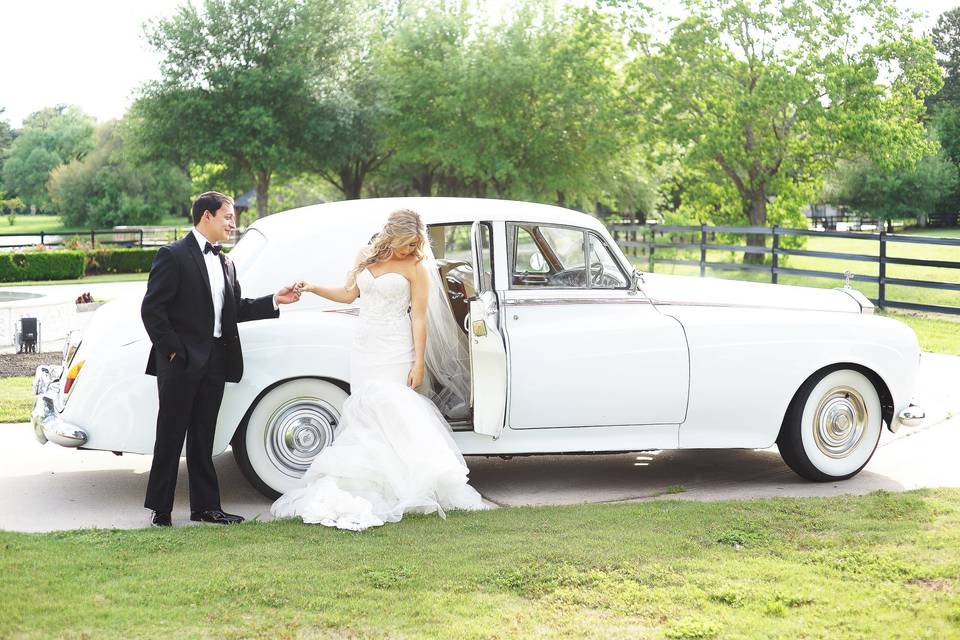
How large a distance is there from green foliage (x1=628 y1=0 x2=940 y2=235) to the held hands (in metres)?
24.4

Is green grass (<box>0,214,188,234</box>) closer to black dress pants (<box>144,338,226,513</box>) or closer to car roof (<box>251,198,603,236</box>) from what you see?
car roof (<box>251,198,603,236</box>)

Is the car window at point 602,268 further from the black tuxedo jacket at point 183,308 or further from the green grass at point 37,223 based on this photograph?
the green grass at point 37,223

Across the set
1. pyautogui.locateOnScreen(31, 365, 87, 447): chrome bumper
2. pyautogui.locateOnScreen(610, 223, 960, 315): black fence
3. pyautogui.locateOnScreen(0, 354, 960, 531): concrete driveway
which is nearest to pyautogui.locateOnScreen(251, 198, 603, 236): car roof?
pyautogui.locateOnScreen(31, 365, 87, 447): chrome bumper

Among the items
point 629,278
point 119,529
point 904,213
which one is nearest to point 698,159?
point 629,278

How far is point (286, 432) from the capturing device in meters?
6.73

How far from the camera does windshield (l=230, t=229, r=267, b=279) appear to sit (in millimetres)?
6871

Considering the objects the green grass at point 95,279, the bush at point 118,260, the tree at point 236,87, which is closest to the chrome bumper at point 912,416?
the green grass at point 95,279

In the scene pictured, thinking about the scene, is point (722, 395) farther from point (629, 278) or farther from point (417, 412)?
point (417, 412)

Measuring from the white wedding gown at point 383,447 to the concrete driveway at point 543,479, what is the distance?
1.50ft

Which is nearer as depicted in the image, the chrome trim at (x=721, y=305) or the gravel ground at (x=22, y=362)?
the chrome trim at (x=721, y=305)

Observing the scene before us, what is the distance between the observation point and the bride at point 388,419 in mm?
6340

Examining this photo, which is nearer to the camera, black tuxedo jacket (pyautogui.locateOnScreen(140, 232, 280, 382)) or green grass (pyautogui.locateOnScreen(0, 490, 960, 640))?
green grass (pyautogui.locateOnScreen(0, 490, 960, 640))

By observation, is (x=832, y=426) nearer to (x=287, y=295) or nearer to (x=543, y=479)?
(x=543, y=479)

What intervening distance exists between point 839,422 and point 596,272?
1977mm
